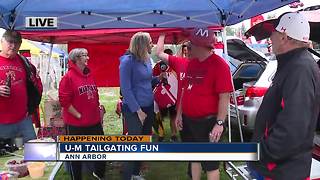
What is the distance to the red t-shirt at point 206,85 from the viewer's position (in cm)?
408

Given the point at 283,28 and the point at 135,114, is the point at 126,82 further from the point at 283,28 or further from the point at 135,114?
the point at 283,28

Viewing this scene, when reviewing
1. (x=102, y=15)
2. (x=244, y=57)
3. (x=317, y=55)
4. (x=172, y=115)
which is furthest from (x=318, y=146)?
(x=244, y=57)

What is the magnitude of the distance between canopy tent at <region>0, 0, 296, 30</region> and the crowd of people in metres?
0.25

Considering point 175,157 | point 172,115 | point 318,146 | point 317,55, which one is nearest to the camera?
point 175,157

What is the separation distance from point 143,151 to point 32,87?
9.52 feet

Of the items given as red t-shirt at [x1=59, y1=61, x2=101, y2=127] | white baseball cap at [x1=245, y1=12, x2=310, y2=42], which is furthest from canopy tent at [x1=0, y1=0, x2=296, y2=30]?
white baseball cap at [x1=245, y1=12, x2=310, y2=42]

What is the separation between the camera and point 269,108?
2594 mm

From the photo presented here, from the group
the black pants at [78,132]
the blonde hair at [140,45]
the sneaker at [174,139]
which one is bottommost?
the sneaker at [174,139]

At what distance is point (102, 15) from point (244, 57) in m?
7.09

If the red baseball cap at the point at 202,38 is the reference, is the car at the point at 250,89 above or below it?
below

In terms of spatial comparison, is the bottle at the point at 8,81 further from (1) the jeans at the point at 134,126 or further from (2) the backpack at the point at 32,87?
(1) the jeans at the point at 134,126

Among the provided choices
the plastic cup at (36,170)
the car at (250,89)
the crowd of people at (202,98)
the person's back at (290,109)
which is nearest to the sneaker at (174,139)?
the car at (250,89)

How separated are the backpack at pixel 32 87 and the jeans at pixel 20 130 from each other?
14 cm

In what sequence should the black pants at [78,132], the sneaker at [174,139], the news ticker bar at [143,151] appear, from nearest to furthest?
the news ticker bar at [143,151]
the black pants at [78,132]
the sneaker at [174,139]
